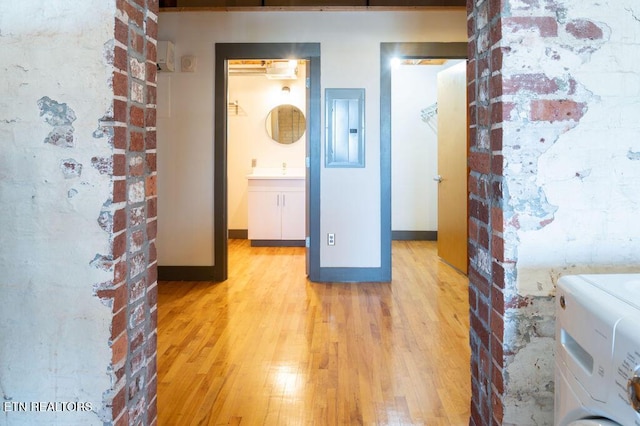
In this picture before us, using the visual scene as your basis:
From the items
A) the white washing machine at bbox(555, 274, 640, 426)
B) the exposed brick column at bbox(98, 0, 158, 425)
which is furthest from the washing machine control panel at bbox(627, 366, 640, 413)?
the exposed brick column at bbox(98, 0, 158, 425)

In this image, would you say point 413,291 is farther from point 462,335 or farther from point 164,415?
point 164,415

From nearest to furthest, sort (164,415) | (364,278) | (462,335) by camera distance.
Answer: (164,415) → (462,335) → (364,278)

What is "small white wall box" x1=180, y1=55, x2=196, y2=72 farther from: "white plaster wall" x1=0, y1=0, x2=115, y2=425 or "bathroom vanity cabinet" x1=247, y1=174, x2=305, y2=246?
"white plaster wall" x1=0, y1=0, x2=115, y2=425

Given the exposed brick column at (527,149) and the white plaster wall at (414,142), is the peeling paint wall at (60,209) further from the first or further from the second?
the white plaster wall at (414,142)

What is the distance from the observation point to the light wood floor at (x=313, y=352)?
211 centimetres

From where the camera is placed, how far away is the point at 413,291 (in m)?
4.17

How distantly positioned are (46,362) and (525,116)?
1.52m

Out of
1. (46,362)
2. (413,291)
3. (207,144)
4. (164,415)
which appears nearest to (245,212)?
(207,144)

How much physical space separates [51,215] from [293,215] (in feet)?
16.3

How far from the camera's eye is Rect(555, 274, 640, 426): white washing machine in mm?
745

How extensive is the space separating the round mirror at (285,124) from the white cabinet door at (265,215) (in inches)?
42.6

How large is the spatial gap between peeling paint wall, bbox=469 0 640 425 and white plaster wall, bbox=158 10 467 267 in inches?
119

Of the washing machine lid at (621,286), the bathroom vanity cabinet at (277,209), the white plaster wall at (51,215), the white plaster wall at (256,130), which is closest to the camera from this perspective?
the washing machine lid at (621,286)

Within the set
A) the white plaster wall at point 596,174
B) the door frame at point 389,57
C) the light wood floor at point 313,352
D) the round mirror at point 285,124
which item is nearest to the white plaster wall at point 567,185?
the white plaster wall at point 596,174
